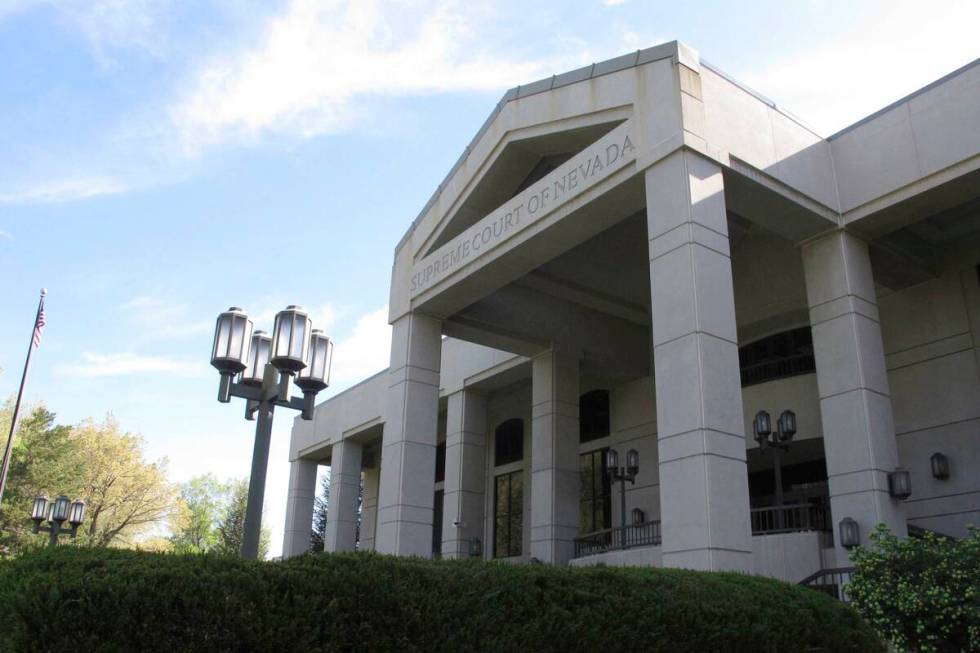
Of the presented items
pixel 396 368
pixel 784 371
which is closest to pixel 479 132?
pixel 396 368

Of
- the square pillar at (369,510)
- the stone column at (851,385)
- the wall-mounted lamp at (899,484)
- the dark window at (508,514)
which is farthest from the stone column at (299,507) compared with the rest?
the wall-mounted lamp at (899,484)

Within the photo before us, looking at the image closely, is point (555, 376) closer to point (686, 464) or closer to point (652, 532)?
point (652, 532)

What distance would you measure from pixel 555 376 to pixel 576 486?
9.80 feet

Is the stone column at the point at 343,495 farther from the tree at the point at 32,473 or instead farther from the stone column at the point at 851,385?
the stone column at the point at 851,385

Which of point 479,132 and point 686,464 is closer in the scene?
point 686,464

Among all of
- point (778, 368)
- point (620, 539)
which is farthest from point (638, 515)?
point (778, 368)

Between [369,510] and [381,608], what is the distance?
30.9m

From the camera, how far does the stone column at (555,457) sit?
2172 centimetres

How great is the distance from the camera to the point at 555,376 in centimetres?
2262

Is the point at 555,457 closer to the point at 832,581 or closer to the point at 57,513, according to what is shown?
the point at 832,581

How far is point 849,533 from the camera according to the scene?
44.6ft

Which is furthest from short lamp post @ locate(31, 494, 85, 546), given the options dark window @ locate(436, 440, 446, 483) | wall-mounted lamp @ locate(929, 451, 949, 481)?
wall-mounted lamp @ locate(929, 451, 949, 481)

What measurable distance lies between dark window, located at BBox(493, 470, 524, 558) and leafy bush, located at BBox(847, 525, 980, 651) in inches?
646

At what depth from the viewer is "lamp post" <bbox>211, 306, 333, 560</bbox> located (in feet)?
30.5
